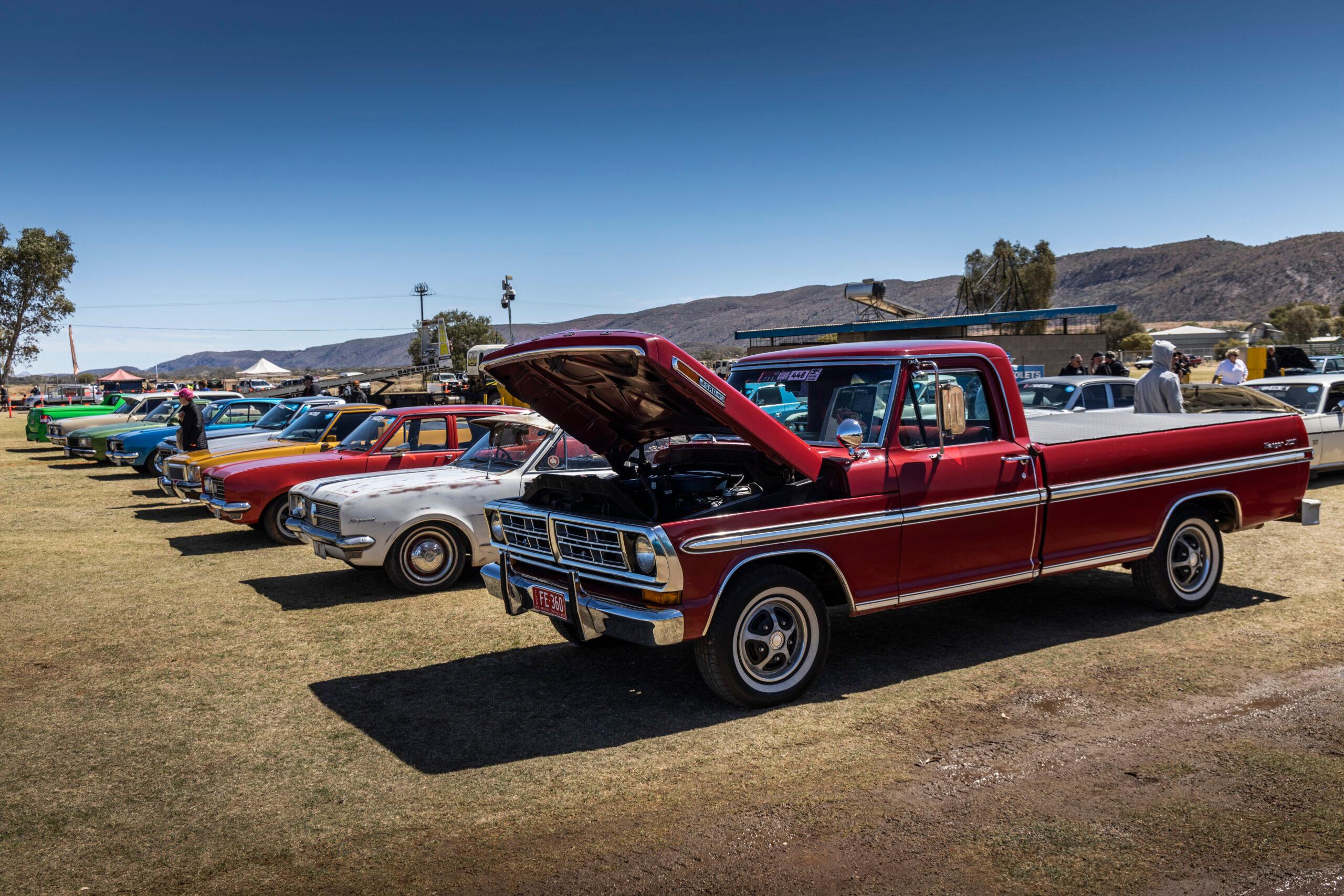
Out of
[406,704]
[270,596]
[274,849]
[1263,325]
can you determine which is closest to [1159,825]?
[274,849]

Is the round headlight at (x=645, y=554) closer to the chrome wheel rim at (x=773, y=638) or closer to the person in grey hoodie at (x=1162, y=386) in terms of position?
the chrome wheel rim at (x=773, y=638)

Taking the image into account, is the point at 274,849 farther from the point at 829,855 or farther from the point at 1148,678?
the point at 1148,678

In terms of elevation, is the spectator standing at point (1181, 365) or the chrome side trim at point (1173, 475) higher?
the spectator standing at point (1181, 365)

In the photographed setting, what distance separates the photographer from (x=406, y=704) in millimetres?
5773

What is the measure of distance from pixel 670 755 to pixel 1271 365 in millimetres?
28736

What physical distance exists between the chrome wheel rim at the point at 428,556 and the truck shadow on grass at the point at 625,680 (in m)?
2.29

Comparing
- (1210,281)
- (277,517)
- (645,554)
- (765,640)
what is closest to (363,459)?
(277,517)

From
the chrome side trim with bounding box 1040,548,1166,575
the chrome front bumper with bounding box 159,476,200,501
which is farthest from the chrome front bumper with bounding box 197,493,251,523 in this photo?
the chrome side trim with bounding box 1040,548,1166,575

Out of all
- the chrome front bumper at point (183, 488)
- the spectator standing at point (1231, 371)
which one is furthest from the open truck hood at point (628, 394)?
the spectator standing at point (1231, 371)

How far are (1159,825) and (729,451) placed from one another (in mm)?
2879

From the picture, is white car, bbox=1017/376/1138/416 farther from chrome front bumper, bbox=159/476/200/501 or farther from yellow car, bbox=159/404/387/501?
chrome front bumper, bbox=159/476/200/501

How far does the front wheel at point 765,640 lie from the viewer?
5.17m

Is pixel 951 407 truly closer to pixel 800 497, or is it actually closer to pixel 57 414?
pixel 800 497

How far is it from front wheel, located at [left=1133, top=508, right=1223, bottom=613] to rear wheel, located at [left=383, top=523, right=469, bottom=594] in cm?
573
